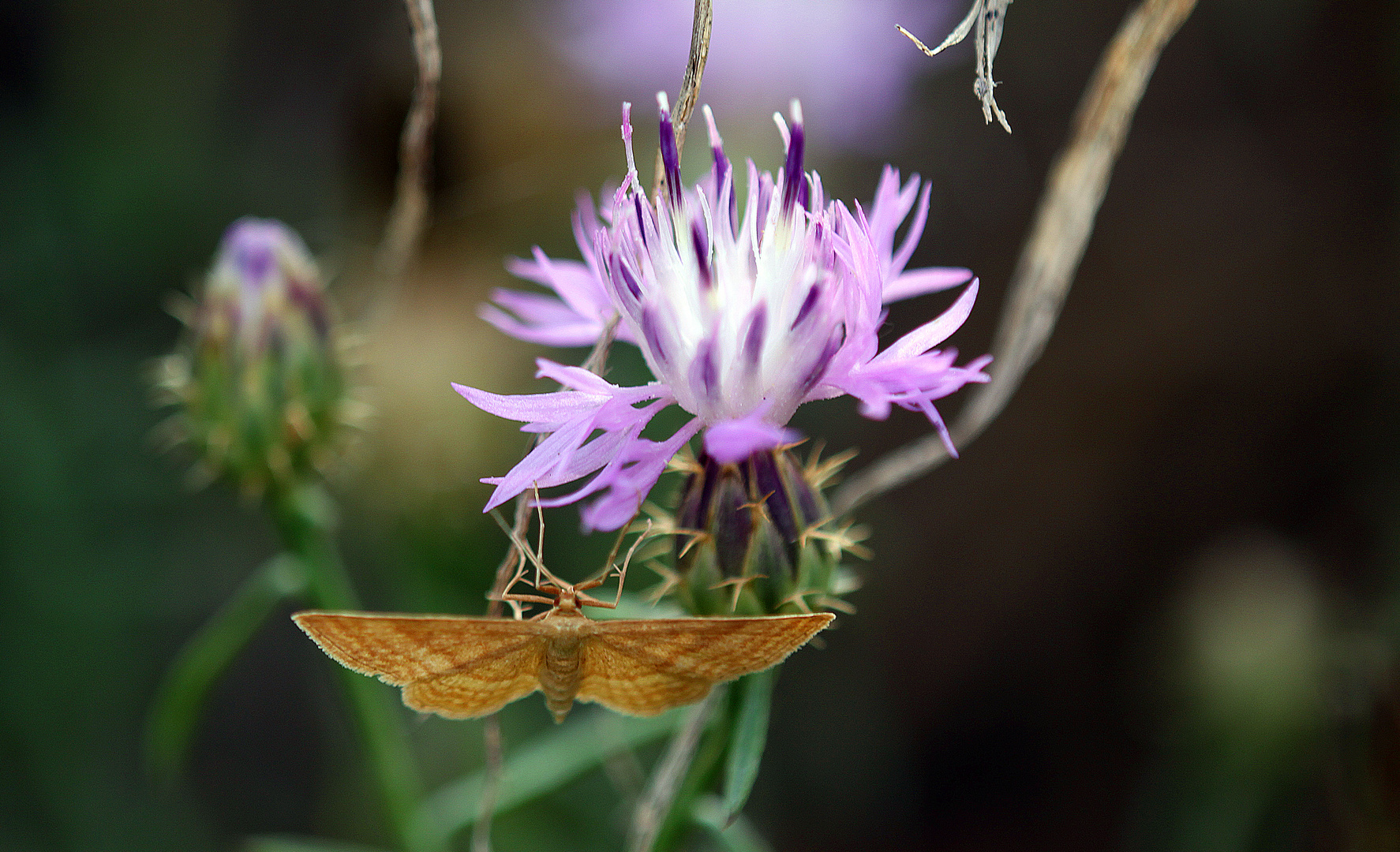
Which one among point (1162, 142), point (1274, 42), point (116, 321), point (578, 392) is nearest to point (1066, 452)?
point (1162, 142)

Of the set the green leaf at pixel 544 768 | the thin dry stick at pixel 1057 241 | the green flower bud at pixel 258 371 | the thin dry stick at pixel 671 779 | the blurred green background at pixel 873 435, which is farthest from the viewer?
the blurred green background at pixel 873 435

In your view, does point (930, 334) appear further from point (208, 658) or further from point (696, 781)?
point (208, 658)

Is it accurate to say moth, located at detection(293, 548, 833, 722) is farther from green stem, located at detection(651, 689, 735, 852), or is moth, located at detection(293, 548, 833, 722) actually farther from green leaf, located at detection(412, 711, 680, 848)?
green leaf, located at detection(412, 711, 680, 848)

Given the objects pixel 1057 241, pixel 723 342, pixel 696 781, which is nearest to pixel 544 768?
pixel 696 781

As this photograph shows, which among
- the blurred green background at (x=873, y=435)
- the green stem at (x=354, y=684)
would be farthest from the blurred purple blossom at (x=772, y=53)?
the green stem at (x=354, y=684)

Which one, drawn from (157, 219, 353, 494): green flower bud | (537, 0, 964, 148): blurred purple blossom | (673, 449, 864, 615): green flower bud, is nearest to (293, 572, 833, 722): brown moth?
(673, 449, 864, 615): green flower bud

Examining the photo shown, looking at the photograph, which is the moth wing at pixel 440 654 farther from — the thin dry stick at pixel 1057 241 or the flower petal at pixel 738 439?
the thin dry stick at pixel 1057 241
